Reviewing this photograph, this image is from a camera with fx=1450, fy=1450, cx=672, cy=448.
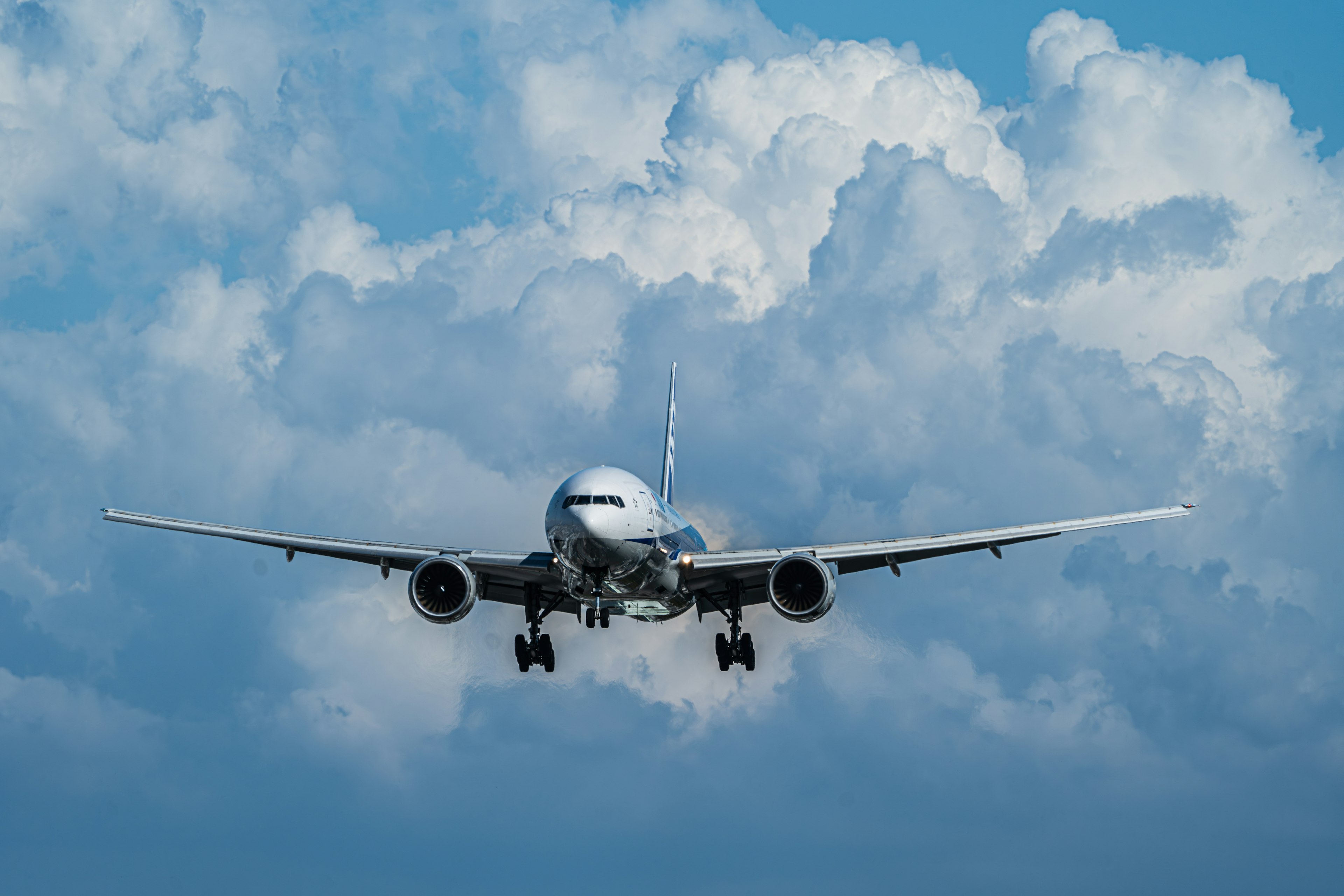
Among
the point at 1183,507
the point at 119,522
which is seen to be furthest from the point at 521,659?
the point at 1183,507

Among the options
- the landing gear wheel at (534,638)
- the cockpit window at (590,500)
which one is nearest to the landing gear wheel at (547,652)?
the landing gear wheel at (534,638)

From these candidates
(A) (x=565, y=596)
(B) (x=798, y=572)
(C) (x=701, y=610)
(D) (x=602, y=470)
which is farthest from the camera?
(C) (x=701, y=610)

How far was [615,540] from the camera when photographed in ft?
151

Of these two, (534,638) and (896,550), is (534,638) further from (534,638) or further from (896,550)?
(896,550)

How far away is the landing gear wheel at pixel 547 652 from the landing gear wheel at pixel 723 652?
6517 mm

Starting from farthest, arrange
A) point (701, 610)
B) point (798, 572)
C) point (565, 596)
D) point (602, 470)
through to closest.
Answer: point (701, 610), point (565, 596), point (798, 572), point (602, 470)

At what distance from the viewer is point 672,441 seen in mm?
78188

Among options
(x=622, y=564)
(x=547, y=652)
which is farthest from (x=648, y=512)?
(x=547, y=652)

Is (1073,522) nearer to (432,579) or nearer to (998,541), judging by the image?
(998,541)

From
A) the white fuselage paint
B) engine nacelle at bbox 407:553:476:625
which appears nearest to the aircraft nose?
the white fuselage paint

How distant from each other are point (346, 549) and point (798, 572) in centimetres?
1671

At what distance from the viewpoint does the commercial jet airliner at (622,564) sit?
1827 inches

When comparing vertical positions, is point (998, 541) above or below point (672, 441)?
below

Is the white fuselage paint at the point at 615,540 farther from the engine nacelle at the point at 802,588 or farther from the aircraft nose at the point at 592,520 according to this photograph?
the engine nacelle at the point at 802,588
